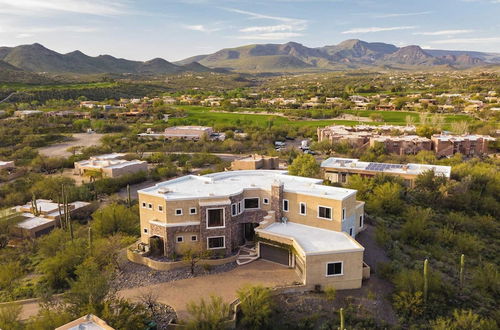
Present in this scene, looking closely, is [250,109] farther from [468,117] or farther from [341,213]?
[341,213]

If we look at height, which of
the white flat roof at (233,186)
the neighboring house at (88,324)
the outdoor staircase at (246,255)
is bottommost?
the outdoor staircase at (246,255)

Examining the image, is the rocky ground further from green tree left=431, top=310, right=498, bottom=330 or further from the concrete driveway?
green tree left=431, top=310, right=498, bottom=330

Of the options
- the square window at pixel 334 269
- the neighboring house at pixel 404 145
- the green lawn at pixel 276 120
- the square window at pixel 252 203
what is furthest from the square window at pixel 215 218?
the green lawn at pixel 276 120

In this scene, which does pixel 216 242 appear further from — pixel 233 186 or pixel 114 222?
pixel 114 222

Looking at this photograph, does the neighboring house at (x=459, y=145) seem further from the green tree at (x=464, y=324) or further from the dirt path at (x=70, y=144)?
the dirt path at (x=70, y=144)

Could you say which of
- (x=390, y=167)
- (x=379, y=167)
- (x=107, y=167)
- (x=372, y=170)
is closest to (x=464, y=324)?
(x=372, y=170)

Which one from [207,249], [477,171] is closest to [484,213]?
[477,171]

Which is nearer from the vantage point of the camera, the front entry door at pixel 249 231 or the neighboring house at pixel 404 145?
the front entry door at pixel 249 231

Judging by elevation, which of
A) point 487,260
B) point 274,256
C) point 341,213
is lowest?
point 487,260
